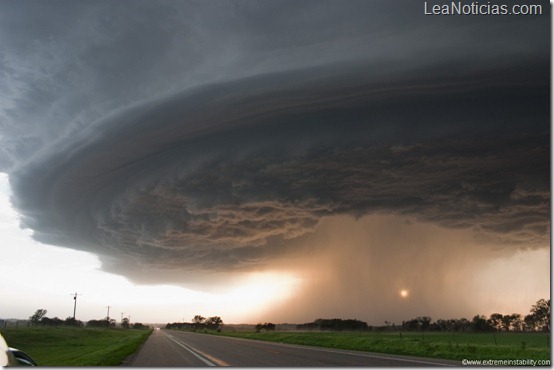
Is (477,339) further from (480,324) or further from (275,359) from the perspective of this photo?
(275,359)

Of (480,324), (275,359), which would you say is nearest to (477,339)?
(480,324)

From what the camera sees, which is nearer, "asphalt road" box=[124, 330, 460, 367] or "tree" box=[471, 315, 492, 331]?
"asphalt road" box=[124, 330, 460, 367]

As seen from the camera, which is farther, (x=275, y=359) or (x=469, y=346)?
(x=469, y=346)

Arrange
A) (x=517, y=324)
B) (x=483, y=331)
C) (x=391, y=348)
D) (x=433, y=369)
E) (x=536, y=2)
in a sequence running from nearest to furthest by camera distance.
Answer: (x=433, y=369), (x=536, y=2), (x=517, y=324), (x=483, y=331), (x=391, y=348)

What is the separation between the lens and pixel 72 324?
1764 inches

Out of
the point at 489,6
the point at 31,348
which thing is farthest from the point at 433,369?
the point at 31,348

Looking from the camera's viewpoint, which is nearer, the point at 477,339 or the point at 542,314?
the point at 542,314

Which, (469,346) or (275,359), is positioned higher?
(469,346)

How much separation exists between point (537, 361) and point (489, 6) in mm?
12517

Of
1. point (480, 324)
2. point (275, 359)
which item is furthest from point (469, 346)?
point (275, 359)

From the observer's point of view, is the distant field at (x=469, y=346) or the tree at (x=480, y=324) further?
the tree at (x=480, y=324)

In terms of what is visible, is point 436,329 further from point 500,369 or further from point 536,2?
point 536,2

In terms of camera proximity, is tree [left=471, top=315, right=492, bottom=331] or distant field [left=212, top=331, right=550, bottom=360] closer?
distant field [left=212, top=331, right=550, bottom=360]

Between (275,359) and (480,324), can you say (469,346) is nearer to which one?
(480,324)
